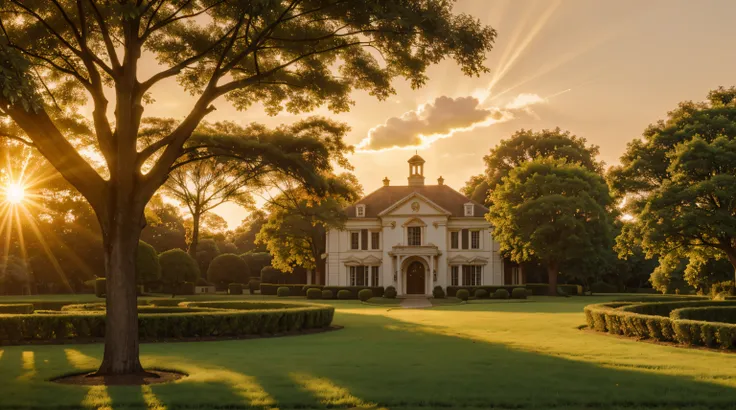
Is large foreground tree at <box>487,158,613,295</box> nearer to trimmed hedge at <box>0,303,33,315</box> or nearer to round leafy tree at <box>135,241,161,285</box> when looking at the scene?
round leafy tree at <box>135,241,161,285</box>

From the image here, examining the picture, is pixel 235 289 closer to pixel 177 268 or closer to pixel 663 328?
pixel 177 268

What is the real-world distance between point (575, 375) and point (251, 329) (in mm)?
11659

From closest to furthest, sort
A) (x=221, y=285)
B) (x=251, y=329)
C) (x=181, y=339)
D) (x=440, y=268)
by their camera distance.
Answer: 1. (x=181, y=339)
2. (x=251, y=329)
3. (x=440, y=268)
4. (x=221, y=285)

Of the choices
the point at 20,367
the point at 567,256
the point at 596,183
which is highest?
the point at 596,183

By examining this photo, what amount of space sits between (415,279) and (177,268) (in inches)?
863

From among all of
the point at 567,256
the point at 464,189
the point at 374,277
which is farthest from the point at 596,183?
the point at 464,189

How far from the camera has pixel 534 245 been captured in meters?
52.8

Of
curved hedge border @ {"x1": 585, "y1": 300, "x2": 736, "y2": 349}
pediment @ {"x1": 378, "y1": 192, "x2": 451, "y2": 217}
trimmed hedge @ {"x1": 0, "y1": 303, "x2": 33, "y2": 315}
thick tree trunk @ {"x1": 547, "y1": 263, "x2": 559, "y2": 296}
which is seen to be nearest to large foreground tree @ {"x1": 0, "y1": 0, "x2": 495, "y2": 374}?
curved hedge border @ {"x1": 585, "y1": 300, "x2": 736, "y2": 349}

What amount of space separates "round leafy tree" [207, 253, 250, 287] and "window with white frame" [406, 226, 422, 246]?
17.0 metres

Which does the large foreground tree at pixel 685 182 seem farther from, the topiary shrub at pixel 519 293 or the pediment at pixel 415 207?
the pediment at pixel 415 207

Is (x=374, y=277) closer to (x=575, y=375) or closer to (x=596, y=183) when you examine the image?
(x=596, y=183)

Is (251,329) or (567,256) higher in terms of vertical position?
(567,256)

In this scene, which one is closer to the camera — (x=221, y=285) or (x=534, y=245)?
(x=534, y=245)

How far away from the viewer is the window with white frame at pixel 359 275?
2493 inches
